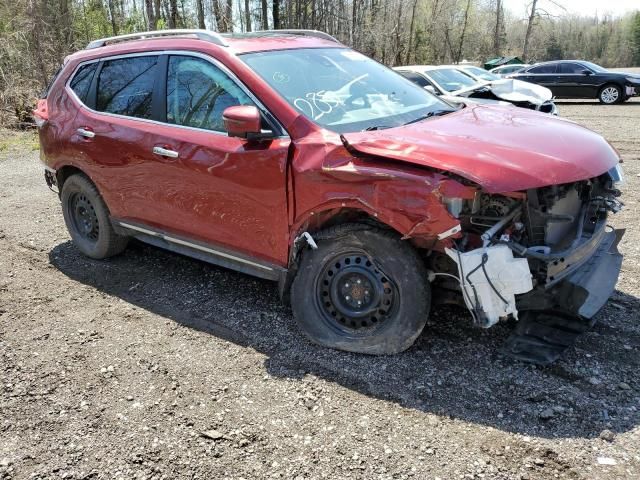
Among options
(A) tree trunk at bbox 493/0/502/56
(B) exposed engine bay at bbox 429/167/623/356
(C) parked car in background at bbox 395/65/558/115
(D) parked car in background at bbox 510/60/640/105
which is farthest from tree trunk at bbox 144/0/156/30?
(A) tree trunk at bbox 493/0/502/56

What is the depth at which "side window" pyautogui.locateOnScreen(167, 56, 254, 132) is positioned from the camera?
3.73m

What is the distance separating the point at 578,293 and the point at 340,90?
2.01 metres

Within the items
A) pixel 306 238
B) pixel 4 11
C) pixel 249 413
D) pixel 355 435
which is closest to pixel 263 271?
pixel 306 238

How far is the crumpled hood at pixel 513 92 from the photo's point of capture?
11.4m

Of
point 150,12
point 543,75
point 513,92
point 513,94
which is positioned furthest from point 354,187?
point 543,75

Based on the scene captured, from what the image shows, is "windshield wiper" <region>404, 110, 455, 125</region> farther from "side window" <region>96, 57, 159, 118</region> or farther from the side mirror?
"side window" <region>96, 57, 159, 118</region>

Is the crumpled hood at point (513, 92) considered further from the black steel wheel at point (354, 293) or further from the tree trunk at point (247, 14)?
the tree trunk at point (247, 14)

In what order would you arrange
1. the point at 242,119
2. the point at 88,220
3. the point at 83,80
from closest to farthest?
the point at 242,119 → the point at 83,80 → the point at 88,220

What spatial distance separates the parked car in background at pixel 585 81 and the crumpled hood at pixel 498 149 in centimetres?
1802

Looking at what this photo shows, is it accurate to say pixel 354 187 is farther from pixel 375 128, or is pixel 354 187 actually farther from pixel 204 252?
pixel 204 252

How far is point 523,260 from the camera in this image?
2801 mm

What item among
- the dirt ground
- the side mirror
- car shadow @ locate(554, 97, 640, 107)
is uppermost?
the side mirror

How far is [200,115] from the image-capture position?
389cm

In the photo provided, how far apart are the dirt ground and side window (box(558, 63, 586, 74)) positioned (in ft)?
58.5
